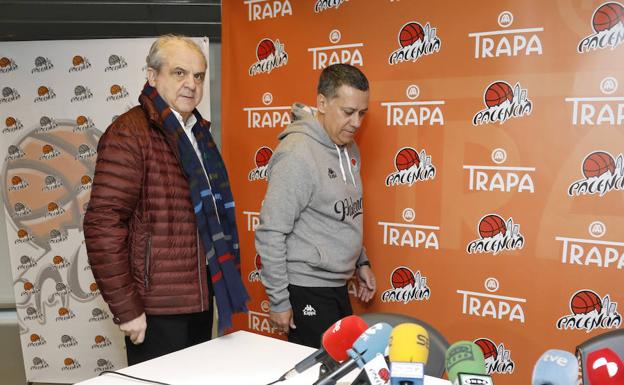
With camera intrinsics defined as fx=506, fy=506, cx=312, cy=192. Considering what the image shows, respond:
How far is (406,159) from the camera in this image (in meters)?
2.35

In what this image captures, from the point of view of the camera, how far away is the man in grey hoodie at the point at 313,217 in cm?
187

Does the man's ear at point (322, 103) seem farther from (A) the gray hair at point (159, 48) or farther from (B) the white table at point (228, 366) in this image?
(B) the white table at point (228, 366)

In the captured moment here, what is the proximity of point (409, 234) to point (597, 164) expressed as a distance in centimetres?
82

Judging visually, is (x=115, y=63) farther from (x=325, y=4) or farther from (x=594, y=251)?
(x=594, y=251)

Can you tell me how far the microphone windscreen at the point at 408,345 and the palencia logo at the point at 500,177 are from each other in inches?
55.8

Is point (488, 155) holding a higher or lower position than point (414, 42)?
lower

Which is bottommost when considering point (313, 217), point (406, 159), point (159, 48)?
point (313, 217)

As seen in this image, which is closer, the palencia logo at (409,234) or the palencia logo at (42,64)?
the palencia logo at (409,234)

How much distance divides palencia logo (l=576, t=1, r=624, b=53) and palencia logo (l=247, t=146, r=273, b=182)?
1.55 meters

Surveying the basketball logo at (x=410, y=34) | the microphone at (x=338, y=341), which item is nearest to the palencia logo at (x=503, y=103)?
the basketball logo at (x=410, y=34)

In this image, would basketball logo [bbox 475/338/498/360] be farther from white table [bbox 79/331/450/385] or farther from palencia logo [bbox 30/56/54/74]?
palencia logo [bbox 30/56/54/74]

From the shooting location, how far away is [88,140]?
299 cm

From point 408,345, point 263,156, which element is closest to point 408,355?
point 408,345

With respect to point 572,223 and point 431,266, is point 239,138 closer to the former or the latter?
point 431,266
